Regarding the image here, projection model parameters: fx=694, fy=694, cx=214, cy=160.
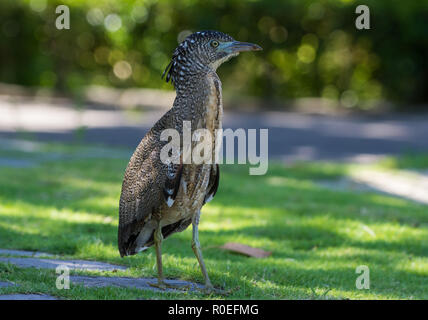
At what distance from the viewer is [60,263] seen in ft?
18.7

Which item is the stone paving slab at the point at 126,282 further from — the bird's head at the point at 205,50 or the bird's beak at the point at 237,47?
the bird's beak at the point at 237,47

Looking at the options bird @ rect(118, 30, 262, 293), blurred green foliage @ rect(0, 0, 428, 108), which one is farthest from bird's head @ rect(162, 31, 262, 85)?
blurred green foliage @ rect(0, 0, 428, 108)

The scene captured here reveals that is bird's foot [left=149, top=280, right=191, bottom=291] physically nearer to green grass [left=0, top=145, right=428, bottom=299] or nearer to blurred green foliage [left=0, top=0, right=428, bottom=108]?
green grass [left=0, top=145, right=428, bottom=299]

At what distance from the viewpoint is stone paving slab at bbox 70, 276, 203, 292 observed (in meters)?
4.95

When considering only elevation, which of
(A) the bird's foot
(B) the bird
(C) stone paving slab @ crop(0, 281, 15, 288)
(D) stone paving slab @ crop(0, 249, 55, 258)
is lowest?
(A) the bird's foot

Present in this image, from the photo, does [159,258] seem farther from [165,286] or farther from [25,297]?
[25,297]

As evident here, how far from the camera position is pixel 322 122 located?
19031 mm

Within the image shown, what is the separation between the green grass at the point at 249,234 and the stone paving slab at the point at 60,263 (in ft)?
0.47

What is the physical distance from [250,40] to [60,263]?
15.8 metres

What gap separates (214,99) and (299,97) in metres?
19.7

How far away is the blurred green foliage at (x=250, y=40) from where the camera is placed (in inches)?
813

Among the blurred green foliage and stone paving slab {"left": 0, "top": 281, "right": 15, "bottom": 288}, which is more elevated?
the blurred green foliage
